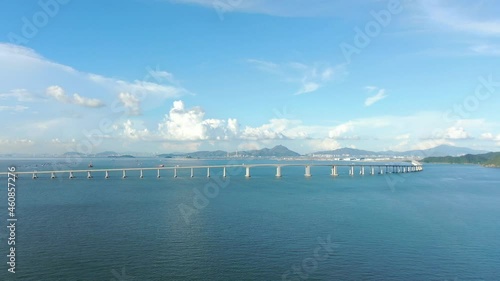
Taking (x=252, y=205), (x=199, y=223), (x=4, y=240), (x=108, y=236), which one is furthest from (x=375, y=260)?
(x=4, y=240)

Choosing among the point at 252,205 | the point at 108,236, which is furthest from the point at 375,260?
the point at 252,205

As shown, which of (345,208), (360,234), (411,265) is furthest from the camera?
(345,208)

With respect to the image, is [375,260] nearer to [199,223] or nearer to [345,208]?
[199,223]

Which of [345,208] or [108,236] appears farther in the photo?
[345,208]

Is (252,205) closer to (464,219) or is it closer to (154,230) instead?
(154,230)

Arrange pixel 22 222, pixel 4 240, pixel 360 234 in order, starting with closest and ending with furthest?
pixel 4 240, pixel 360 234, pixel 22 222

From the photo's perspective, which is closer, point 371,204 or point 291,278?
point 291,278

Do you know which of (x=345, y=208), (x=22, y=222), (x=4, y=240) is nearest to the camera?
(x=4, y=240)

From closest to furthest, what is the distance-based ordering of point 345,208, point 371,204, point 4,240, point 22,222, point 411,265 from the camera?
point 411,265
point 4,240
point 22,222
point 345,208
point 371,204
